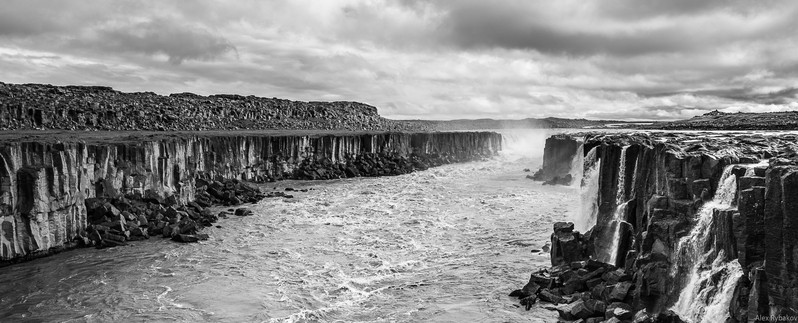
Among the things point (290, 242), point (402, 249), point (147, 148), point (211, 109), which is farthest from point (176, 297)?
point (211, 109)

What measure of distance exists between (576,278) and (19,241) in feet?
82.0

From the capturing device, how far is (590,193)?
29328mm

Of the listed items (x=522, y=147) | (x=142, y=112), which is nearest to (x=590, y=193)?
(x=142, y=112)

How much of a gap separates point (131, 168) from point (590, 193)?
28977 mm

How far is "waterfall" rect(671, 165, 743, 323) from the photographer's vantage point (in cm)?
1437

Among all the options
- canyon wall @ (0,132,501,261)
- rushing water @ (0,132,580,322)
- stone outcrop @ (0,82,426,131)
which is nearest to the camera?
rushing water @ (0,132,580,322)

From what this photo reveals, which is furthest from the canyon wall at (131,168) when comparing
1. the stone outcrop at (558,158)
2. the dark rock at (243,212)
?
the stone outcrop at (558,158)

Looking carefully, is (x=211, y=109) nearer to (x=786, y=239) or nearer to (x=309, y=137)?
(x=309, y=137)

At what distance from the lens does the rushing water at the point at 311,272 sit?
19.4 metres

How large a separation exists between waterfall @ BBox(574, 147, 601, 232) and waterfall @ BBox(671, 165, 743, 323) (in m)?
10.8

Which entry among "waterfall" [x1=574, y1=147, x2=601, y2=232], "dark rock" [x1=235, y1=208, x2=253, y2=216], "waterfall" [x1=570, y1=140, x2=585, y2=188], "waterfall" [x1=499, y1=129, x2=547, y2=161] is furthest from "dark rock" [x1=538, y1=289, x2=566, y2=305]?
"waterfall" [x1=499, y1=129, x2=547, y2=161]

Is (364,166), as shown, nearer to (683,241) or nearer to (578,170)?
(578,170)

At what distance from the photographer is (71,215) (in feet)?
90.9

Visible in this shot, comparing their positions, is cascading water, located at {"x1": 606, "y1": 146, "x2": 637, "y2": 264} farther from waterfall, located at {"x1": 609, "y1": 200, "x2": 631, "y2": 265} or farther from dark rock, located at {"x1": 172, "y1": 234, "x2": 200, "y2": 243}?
dark rock, located at {"x1": 172, "y1": 234, "x2": 200, "y2": 243}
